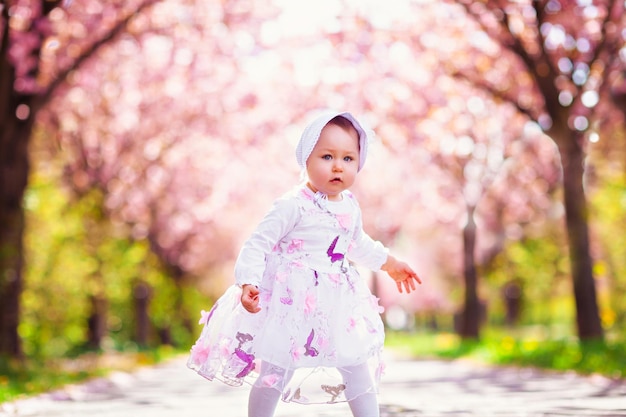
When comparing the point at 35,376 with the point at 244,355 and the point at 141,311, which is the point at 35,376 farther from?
the point at 141,311

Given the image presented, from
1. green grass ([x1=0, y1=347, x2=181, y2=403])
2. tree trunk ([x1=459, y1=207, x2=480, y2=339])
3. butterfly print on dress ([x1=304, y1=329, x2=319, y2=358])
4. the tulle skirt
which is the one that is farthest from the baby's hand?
tree trunk ([x1=459, y1=207, x2=480, y2=339])

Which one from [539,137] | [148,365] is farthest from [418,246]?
[148,365]

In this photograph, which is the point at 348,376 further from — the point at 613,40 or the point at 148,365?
the point at 148,365

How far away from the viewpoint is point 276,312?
473 cm

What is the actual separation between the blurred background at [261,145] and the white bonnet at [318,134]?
2579 millimetres

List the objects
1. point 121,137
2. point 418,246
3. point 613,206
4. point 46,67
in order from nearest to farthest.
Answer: point 46,67 → point 121,137 → point 613,206 → point 418,246

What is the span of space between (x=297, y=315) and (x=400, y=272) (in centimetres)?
86

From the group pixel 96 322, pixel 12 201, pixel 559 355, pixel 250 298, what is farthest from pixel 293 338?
pixel 96 322

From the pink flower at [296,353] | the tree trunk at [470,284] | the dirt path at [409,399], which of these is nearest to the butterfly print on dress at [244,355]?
the pink flower at [296,353]

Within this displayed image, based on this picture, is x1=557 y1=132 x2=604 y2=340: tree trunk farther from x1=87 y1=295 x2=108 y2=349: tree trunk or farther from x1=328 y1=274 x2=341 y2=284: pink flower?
x1=87 y1=295 x2=108 y2=349: tree trunk

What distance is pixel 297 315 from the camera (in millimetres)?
4727

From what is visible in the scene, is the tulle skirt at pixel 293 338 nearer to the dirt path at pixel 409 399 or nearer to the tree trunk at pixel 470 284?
the dirt path at pixel 409 399

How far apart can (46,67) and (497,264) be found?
19.5 metres

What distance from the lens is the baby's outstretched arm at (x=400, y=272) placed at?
5293 mm
